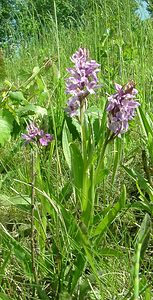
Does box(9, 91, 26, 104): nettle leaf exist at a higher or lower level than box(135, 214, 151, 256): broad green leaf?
higher

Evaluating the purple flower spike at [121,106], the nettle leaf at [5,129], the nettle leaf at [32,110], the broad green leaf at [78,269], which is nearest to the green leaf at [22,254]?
the broad green leaf at [78,269]

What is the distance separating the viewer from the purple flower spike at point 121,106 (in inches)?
33.7

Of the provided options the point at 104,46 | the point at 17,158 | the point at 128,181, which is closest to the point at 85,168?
the point at 128,181

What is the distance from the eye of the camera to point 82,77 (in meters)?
0.87

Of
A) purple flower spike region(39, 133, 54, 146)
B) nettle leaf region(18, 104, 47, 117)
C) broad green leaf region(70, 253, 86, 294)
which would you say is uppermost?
nettle leaf region(18, 104, 47, 117)

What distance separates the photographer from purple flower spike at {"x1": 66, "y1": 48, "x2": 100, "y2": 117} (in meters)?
0.87

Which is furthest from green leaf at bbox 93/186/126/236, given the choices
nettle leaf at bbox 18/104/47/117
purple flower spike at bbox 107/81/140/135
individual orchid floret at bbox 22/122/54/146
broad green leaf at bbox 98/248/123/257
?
nettle leaf at bbox 18/104/47/117

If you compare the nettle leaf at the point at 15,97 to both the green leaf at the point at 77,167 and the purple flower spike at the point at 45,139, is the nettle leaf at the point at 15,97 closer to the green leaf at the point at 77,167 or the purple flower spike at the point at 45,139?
the purple flower spike at the point at 45,139

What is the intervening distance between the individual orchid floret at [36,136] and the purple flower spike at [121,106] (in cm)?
25

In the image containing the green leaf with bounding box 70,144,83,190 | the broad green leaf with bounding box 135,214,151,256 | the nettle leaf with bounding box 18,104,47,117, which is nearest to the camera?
the broad green leaf with bounding box 135,214,151,256

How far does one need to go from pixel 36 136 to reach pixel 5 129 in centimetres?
11

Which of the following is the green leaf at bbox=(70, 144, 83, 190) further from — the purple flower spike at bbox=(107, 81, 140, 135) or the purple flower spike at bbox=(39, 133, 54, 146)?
the purple flower spike at bbox=(39, 133, 54, 146)

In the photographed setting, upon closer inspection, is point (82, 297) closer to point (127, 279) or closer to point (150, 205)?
point (127, 279)

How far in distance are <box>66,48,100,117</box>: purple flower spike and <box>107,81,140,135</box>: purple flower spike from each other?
0.04m
